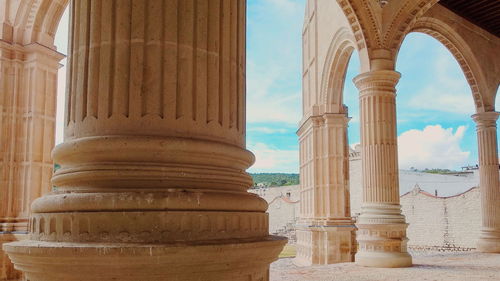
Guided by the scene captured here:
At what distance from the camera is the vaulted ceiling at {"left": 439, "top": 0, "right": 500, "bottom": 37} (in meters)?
12.4

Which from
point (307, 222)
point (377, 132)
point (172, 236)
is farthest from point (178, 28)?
point (307, 222)

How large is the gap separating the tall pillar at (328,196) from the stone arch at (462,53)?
3343 millimetres

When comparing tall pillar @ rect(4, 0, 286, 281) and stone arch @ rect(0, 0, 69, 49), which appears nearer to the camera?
tall pillar @ rect(4, 0, 286, 281)

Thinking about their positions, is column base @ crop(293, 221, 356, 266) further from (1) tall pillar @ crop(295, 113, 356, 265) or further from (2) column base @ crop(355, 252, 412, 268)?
(2) column base @ crop(355, 252, 412, 268)

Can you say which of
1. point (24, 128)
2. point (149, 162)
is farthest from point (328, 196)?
point (149, 162)

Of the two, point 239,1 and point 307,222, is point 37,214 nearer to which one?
point 239,1

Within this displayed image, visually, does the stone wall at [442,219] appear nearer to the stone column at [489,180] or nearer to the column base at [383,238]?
the stone column at [489,180]

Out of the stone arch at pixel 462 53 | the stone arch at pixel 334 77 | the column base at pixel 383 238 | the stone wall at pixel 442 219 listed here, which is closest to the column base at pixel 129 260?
the column base at pixel 383 238

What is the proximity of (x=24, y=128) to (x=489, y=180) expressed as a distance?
11.5 m

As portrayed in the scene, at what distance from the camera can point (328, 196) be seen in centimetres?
1211

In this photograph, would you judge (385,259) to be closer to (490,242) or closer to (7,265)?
(490,242)

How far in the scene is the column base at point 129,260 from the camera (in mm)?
1707

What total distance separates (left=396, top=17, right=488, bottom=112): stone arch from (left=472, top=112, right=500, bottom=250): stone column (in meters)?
0.46

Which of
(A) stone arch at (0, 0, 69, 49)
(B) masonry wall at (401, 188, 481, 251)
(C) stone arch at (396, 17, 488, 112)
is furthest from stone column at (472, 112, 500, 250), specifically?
(A) stone arch at (0, 0, 69, 49)
